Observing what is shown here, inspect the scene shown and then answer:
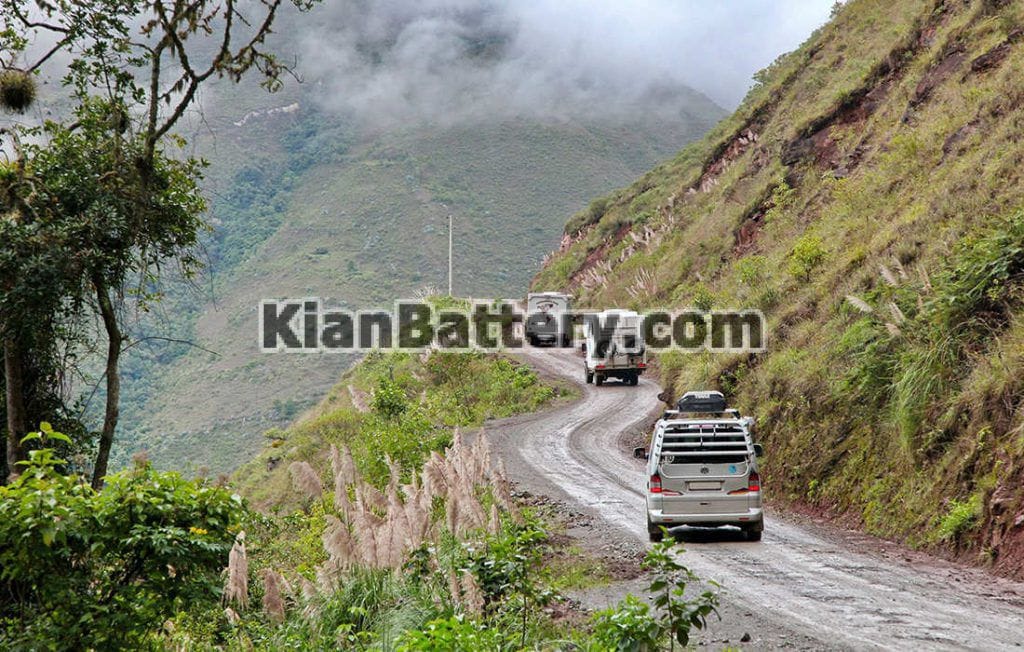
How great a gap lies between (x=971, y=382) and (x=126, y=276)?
46.1 feet

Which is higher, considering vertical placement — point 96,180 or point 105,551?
point 96,180

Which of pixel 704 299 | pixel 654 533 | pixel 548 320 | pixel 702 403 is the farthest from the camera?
pixel 548 320

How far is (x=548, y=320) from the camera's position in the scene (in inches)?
1988

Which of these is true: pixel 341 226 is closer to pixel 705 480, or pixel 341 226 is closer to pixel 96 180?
pixel 96 180

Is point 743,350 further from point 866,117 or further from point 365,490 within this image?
point 365,490

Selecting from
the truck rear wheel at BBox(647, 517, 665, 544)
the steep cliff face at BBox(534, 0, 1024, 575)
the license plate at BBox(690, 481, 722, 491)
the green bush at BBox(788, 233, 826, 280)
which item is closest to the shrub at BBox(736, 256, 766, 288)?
the steep cliff face at BBox(534, 0, 1024, 575)

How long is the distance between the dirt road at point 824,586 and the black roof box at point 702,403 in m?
2.23

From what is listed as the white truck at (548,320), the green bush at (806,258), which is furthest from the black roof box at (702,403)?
the white truck at (548,320)

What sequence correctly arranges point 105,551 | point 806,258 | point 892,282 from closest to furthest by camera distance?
point 105,551 < point 892,282 < point 806,258

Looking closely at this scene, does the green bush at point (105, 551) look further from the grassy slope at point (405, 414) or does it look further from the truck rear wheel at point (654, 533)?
the grassy slope at point (405, 414)

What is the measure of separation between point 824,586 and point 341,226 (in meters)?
96.4

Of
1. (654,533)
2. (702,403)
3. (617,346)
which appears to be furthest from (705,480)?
(617,346)

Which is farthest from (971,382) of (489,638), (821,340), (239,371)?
(239,371)

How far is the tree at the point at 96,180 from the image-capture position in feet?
44.1
